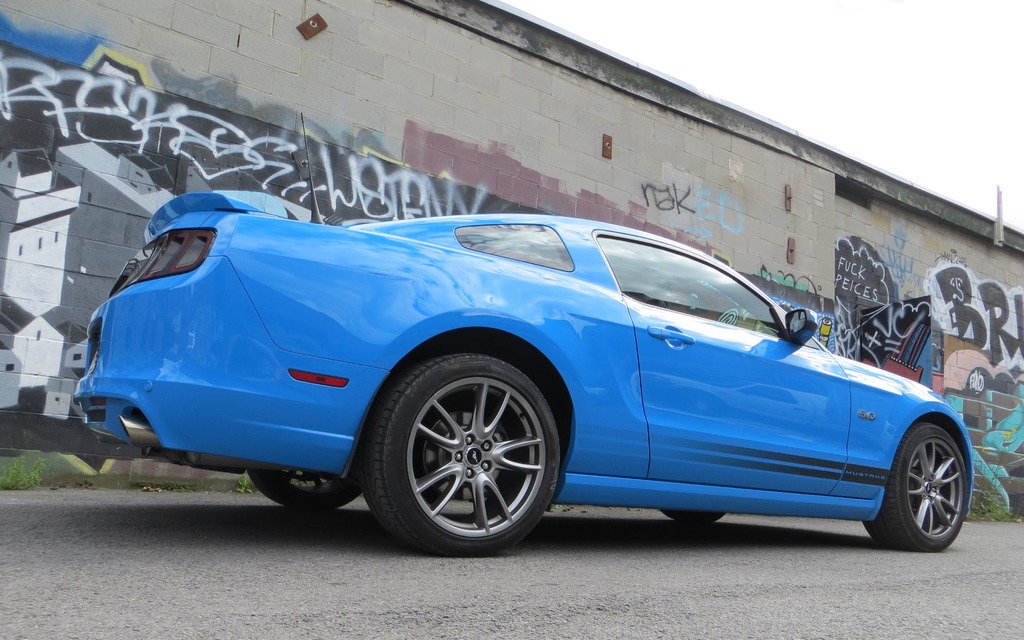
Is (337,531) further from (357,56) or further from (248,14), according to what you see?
(357,56)

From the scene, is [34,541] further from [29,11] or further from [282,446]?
[29,11]

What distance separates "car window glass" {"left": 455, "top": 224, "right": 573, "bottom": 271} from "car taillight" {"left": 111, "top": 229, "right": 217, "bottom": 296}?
1033 millimetres

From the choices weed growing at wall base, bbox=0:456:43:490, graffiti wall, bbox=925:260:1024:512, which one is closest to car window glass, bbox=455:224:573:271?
weed growing at wall base, bbox=0:456:43:490

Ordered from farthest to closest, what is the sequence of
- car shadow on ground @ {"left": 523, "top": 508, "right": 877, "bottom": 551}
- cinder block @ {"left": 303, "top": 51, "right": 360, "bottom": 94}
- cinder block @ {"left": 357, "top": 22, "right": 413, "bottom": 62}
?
cinder block @ {"left": 357, "top": 22, "right": 413, "bottom": 62}, cinder block @ {"left": 303, "top": 51, "right": 360, "bottom": 94}, car shadow on ground @ {"left": 523, "top": 508, "right": 877, "bottom": 551}

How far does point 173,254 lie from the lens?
3270 millimetres

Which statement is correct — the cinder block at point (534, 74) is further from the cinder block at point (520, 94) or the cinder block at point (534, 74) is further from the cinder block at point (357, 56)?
the cinder block at point (357, 56)

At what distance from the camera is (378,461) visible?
313cm

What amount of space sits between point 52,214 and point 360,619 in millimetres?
4870

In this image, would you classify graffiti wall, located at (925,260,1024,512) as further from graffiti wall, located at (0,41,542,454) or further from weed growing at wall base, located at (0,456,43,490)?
weed growing at wall base, located at (0,456,43,490)

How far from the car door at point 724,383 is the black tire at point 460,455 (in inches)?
25.8

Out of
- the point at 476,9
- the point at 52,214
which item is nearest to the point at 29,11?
the point at 52,214

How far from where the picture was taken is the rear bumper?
2943 millimetres

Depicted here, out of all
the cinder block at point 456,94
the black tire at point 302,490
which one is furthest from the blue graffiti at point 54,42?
the black tire at point 302,490

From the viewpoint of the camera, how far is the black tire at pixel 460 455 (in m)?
3.16
